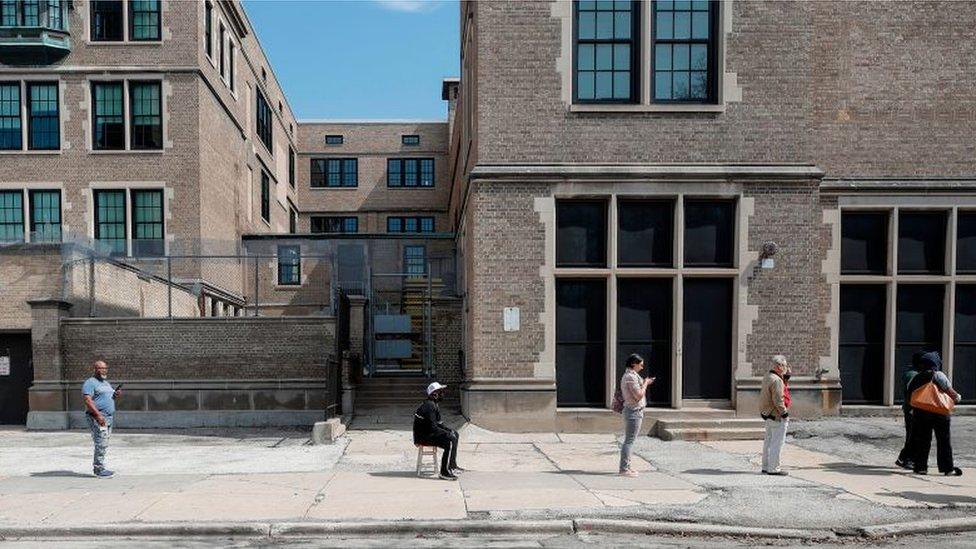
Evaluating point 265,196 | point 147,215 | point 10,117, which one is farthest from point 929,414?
point 265,196

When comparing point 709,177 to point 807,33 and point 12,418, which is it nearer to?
point 807,33

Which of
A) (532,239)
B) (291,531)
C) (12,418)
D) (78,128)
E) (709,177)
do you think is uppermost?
(78,128)

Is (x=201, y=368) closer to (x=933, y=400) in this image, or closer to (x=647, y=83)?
(x=647, y=83)

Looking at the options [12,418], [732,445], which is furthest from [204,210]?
[732,445]

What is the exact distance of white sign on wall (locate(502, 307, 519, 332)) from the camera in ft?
47.4

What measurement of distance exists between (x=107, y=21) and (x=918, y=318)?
27.4 metres

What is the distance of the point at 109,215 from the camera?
86.3ft

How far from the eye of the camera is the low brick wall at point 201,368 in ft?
56.4

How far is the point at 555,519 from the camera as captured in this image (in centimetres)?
805

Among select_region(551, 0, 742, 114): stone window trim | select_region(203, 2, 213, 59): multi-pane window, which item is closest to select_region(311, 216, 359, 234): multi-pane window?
select_region(203, 2, 213, 59): multi-pane window

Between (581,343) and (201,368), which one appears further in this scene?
(201,368)

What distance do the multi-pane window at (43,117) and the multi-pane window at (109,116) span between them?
4.63ft

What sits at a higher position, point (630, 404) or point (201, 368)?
point (630, 404)

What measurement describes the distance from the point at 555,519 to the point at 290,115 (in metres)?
43.7
